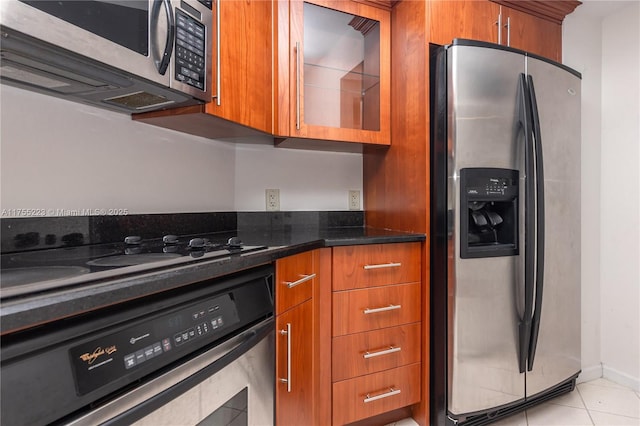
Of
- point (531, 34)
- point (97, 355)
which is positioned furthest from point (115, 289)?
point (531, 34)

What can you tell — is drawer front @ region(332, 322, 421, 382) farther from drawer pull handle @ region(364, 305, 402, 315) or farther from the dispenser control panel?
the dispenser control panel

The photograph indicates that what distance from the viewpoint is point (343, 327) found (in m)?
1.40

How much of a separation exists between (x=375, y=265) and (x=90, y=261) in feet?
3.40

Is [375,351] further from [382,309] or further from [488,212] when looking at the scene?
[488,212]

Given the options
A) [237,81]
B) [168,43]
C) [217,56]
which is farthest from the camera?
[237,81]

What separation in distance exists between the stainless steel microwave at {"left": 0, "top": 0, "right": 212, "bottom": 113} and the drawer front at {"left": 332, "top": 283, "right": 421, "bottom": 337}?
971 millimetres

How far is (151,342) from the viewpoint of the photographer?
2.13ft

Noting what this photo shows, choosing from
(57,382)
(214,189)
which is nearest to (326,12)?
(214,189)

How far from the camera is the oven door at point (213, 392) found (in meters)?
0.61

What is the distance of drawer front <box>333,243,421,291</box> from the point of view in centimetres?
139

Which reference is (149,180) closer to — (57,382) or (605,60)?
(57,382)

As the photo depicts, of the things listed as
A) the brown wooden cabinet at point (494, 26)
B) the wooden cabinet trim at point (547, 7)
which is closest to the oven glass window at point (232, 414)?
the brown wooden cabinet at point (494, 26)

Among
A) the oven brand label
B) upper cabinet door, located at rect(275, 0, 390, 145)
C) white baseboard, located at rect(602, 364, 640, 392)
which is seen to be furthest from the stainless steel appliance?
white baseboard, located at rect(602, 364, 640, 392)

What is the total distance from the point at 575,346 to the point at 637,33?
5.99 feet
